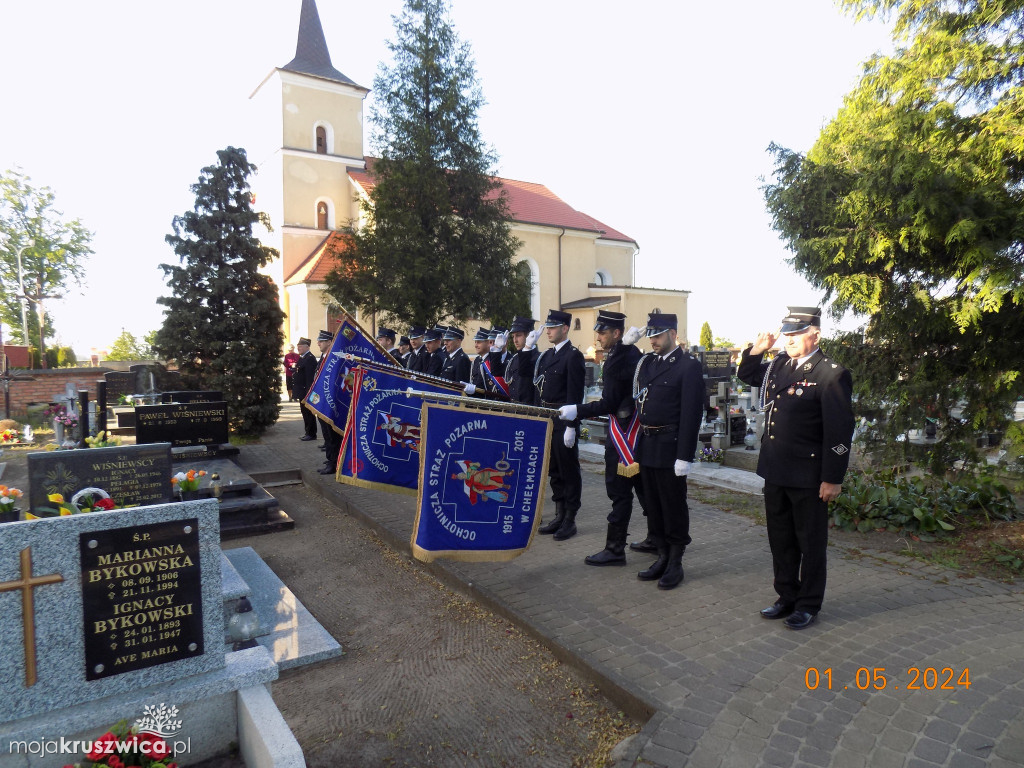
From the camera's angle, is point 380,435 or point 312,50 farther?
point 312,50

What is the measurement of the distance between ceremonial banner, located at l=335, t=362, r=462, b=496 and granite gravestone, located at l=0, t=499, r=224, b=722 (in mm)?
2898

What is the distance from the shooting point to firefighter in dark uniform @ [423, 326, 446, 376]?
10.1 meters

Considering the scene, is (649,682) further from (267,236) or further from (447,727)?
(267,236)

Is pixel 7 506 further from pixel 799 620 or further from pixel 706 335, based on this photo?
pixel 706 335

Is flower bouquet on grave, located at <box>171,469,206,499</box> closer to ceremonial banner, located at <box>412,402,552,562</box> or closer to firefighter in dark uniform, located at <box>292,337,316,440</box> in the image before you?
ceremonial banner, located at <box>412,402,552,562</box>

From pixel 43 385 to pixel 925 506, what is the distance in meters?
23.0

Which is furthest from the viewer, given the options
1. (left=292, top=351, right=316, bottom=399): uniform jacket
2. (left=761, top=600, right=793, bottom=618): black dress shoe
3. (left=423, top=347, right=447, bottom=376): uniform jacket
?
(left=292, top=351, right=316, bottom=399): uniform jacket

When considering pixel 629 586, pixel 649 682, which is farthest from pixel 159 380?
pixel 649 682

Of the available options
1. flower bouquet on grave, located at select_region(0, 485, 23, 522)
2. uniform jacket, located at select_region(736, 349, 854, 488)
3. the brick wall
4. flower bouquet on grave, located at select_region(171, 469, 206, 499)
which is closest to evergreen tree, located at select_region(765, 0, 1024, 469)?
uniform jacket, located at select_region(736, 349, 854, 488)

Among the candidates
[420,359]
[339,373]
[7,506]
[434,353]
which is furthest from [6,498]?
[420,359]

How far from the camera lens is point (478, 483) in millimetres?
4637

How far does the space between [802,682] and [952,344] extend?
4.59 meters

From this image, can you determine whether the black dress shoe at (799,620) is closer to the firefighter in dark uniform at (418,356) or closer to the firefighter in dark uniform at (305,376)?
the firefighter in dark uniform at (418,356)

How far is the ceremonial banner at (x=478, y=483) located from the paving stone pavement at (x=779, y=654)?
0.56m
